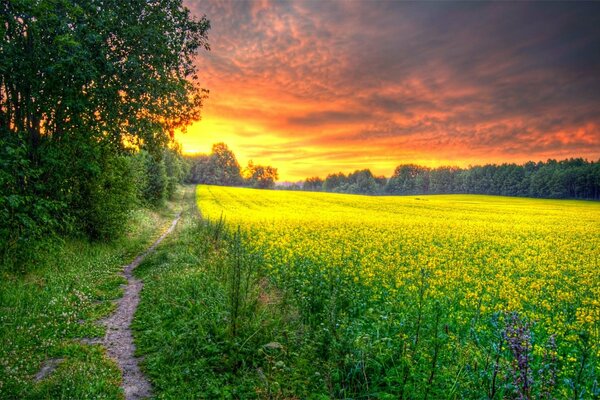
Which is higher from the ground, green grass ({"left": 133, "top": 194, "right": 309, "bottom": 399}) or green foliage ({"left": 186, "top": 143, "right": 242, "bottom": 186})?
green foliage ({"left": 186, "top": 143, "right": 242, "bottom": 186})

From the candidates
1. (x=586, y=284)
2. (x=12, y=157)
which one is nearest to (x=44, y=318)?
(x=12, y=157)

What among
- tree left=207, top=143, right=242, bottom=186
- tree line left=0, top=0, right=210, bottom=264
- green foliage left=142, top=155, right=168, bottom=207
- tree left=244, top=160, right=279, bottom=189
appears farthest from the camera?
tree left=244, top=160, right=279, bottom=189

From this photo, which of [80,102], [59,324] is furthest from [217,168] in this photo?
[59,324]

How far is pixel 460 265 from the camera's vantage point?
14.0 metres

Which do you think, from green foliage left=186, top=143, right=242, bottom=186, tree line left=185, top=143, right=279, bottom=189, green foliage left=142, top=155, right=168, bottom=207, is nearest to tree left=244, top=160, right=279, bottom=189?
tree line left=185, top=143, right=279, bottom=189

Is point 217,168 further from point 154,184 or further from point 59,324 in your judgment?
point 59,324

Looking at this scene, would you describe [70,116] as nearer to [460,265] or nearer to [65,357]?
[65,357]

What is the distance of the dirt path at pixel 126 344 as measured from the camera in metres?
5.52

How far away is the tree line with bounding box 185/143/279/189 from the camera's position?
135 meters

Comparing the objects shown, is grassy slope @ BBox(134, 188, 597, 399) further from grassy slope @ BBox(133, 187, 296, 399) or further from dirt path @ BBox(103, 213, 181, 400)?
dirt path @ BBox(103, 213, 181, 400)

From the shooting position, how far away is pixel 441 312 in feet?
24.1

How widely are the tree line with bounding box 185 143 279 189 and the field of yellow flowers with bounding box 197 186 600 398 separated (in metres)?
120

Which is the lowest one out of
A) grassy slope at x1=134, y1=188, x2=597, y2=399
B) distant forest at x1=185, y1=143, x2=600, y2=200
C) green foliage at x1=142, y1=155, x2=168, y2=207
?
grassy slope at x1=134, y1=188, x2=597, y2=399

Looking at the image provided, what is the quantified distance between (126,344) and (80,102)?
9375 millimetres
